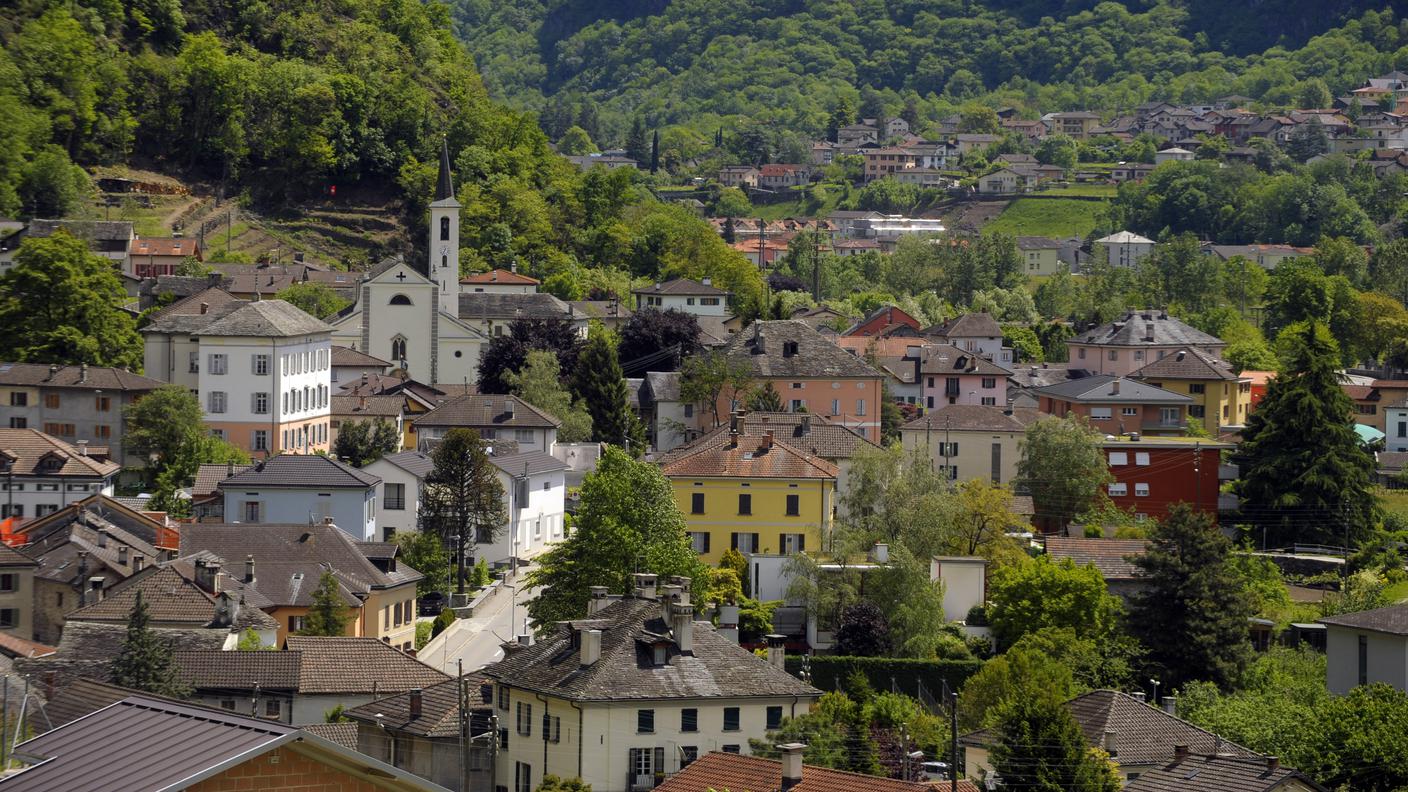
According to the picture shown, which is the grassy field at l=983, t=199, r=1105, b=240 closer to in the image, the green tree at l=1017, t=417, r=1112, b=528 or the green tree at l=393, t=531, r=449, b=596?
the green tree at l=1017, t=417, r=1112, b=528

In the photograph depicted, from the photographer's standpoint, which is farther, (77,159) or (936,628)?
(77,159)

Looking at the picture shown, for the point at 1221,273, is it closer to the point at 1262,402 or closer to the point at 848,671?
the point at 1262,402

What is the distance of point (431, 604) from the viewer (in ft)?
177

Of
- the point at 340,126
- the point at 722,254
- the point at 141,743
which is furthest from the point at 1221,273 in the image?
the point at 141,743

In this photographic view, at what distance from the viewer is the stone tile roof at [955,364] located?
3494 inches

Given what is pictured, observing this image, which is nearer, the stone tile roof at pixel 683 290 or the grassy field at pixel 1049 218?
the stone tile roof at pixel 683 290

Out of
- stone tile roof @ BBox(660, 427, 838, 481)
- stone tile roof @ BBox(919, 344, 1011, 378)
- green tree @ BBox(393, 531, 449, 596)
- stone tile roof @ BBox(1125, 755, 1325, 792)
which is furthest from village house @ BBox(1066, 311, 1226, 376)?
stone tile roof @ BBox(1125, 755, 1325, 792)

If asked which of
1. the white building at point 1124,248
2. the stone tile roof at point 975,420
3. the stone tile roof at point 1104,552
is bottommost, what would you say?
the stone tile roof at point 1104,552

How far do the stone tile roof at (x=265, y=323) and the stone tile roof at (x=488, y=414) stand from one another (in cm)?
471

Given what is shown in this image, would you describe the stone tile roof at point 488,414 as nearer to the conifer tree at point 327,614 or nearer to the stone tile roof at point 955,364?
the conifer tree at point 327,614

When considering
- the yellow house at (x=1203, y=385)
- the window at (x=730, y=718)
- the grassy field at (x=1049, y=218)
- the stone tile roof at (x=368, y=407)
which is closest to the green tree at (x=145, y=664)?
the window at (x=730, y=718)

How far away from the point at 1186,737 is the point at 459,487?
25.7 meters

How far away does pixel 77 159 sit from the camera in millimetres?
104688

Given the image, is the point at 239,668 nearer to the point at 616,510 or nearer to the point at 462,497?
the point at 616,510
